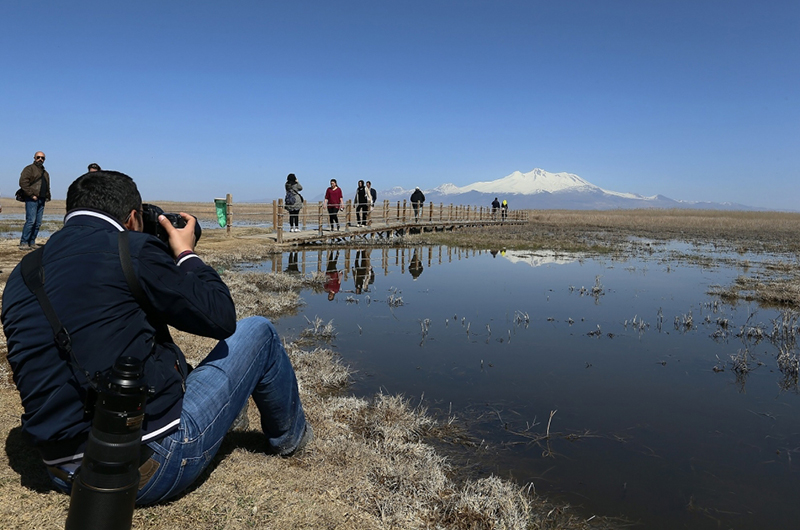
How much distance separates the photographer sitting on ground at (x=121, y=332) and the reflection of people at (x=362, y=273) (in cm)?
735

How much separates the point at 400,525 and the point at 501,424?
5.88ft

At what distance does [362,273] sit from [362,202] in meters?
8.40

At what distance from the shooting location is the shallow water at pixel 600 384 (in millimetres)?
3361

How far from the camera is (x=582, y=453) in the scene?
373 cm

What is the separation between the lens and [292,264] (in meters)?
12.5

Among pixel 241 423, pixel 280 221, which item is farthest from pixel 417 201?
pixel 241 423

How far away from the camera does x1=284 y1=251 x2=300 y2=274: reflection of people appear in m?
11.4

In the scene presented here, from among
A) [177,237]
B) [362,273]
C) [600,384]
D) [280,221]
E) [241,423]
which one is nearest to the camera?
[177,237]

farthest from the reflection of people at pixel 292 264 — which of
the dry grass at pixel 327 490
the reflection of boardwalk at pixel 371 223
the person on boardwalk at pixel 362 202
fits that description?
the dry grass at pixel 327 490

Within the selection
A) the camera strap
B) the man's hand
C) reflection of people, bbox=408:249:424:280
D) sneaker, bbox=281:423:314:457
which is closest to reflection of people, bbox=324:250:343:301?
reflection of people, bbox=408:249:424:280

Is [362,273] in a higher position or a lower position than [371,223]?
lower

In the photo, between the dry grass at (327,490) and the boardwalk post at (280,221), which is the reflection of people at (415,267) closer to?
the boardwalk post at (280,221)

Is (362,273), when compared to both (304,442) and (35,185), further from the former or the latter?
(304,442)

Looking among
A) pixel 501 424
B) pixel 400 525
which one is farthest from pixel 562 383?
pixel 400 525
